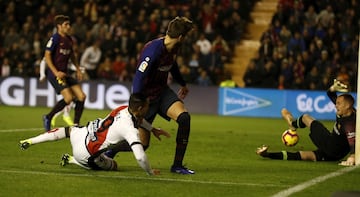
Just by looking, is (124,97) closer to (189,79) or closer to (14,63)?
(189,79)

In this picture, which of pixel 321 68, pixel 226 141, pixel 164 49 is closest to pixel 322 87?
pixel 321 68

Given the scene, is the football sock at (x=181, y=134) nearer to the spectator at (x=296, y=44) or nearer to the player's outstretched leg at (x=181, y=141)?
the player's outstretched leg at (x=181, y=141)

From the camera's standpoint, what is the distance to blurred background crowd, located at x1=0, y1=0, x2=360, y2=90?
2620 centimetres

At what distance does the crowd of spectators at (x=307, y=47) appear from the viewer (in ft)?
84.3

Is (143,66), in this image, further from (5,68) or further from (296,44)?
(5,68)

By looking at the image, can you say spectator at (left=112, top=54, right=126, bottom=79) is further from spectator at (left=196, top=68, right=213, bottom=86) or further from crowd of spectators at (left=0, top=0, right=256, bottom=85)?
spectator at (left=196, top=68, right=213, bottom=86)

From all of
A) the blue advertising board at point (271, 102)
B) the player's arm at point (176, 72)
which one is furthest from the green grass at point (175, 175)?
the blue advertising board at point (271, 102)

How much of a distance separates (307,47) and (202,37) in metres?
3.33

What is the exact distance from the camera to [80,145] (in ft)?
35.5

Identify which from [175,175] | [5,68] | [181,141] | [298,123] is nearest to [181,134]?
[181,141]

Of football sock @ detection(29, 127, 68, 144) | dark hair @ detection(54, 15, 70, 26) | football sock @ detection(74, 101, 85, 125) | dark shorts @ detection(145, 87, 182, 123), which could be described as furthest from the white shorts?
football sock @ detection(74, 101, 85, 125)

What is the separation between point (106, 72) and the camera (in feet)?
90.4

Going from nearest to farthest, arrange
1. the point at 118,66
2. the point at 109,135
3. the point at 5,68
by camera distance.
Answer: the point at 109,135, the point at 118,66, the point at 5,68

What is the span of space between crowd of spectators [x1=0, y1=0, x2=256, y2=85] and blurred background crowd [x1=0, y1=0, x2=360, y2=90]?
0.10ft
